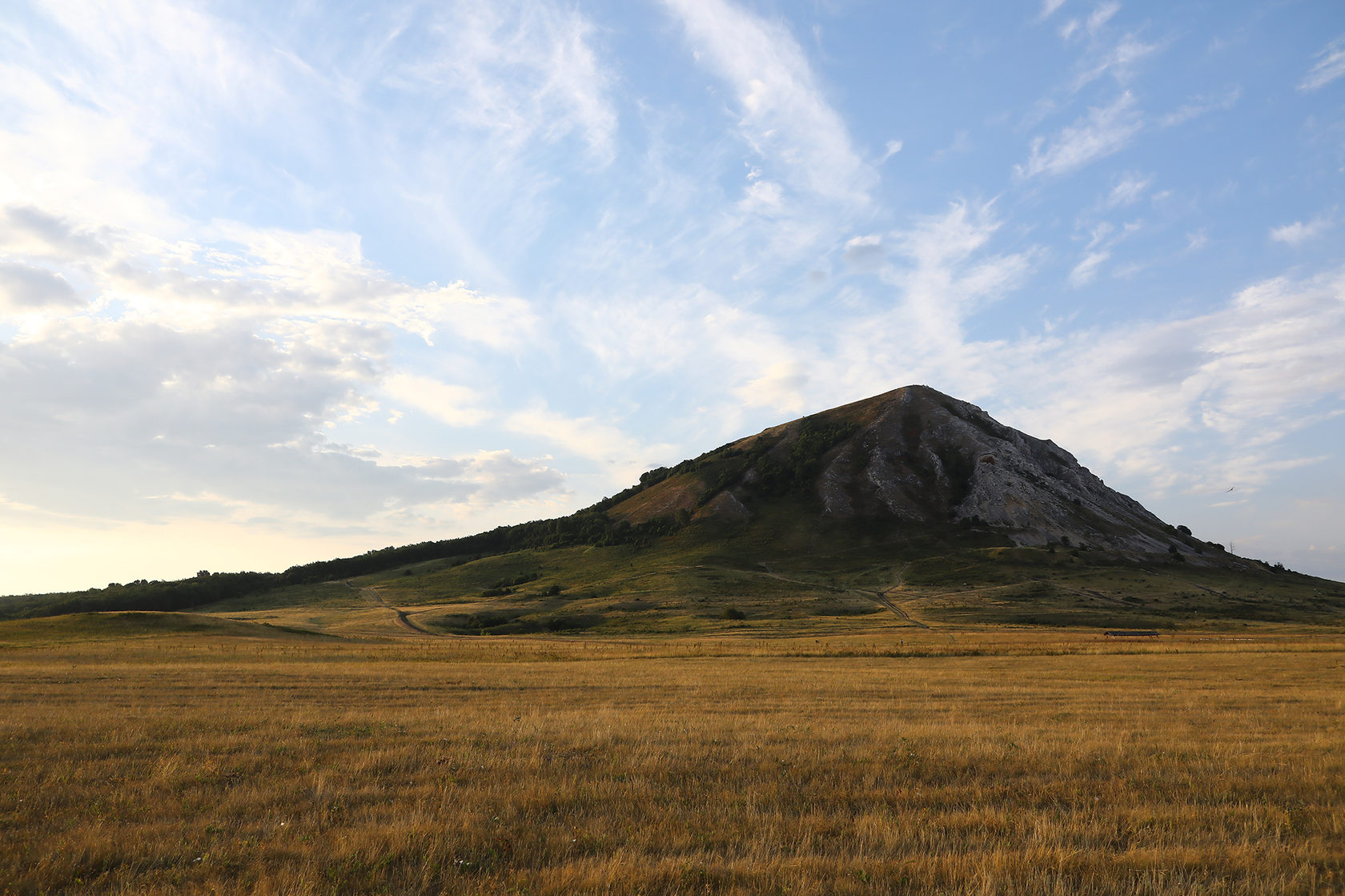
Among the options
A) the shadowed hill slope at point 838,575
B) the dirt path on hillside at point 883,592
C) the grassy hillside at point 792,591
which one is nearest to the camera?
the dirt path on hillside at point 883,592

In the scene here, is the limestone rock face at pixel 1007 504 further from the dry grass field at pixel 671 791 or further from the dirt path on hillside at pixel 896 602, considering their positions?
the dry grass field at pixel 671 791

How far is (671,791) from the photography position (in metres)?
11.1

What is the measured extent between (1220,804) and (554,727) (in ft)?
43.8

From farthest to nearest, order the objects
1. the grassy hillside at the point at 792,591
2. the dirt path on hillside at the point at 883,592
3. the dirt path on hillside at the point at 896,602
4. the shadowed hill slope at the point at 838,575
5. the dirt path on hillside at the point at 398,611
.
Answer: the shadowed hill slope at the point at 838,575 → the dirt path on hillside at the point at 398,611 → the grassy hillside at the point at 792,591 → the dirt path on hillside at the point at 883,592 → the dirt path on hillside at the point at 896,602

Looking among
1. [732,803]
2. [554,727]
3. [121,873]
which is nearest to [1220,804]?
[732,803]

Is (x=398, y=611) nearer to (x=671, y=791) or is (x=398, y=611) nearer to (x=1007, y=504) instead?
(x=671, y=791)

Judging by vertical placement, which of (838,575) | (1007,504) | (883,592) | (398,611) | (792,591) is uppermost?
(1007,504)

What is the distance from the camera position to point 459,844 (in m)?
8.42

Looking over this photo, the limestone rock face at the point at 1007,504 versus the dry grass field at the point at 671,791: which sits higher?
the limestone rock face at the point at 1007,504

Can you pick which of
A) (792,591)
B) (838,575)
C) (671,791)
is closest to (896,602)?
(792,591)

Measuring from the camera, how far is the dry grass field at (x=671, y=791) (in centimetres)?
766

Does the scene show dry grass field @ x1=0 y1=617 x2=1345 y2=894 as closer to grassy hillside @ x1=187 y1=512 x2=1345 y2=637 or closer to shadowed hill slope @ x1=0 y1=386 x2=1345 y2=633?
grassy hillside @ x1=187 y1=512 x2=1345 y2=637

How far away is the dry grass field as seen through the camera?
302 inches

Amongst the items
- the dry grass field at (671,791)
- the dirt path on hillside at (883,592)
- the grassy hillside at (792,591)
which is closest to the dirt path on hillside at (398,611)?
the grassy hillside at (792,591)
